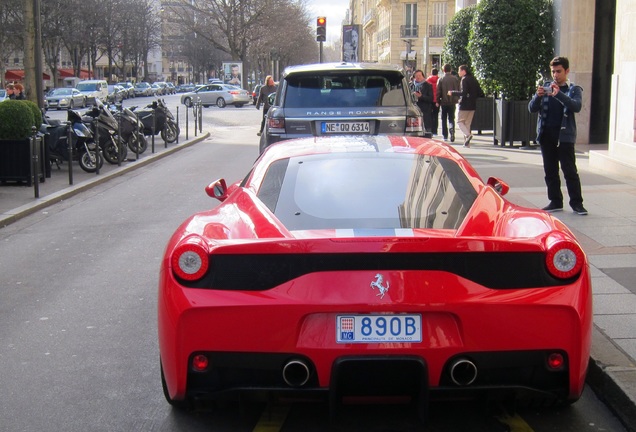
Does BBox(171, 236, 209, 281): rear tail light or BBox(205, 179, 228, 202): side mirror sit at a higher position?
BBox(205, 179, 228, 202): side mirror

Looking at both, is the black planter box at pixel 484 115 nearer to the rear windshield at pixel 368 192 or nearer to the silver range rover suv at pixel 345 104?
the silver range rover suv at pixel 345 104

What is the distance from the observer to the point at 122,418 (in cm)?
447

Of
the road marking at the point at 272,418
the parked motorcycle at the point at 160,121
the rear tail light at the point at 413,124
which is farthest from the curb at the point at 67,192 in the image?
the road marking at the point at 272,418

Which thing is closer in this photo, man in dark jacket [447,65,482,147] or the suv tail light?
the suv tail light

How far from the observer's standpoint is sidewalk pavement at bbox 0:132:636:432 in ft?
15.6

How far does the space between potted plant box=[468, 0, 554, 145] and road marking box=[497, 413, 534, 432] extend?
16.2 m

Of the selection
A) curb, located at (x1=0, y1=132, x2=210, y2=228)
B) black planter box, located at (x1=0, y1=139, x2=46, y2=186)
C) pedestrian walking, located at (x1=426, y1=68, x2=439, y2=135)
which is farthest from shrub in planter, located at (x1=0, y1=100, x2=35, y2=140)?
pedestrian walking, located at (x1=426, y1=68, x2=439, y2=135)

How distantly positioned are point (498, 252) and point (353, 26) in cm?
3896

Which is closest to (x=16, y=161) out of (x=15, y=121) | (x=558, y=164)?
(x=15, y=121)

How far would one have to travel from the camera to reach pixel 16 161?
Result: 45.9ft

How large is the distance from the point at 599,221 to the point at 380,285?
6.71 meters

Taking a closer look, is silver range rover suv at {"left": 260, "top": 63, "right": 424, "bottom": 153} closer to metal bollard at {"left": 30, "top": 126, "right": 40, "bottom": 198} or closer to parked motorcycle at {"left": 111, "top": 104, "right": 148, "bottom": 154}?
metal bollard at {"left": 30, "top": 126, "right": 40, "bottom": 198}

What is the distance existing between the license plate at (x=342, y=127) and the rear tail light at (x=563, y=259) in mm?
7553

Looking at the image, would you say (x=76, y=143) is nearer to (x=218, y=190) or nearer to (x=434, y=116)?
(x=434, y=116)
